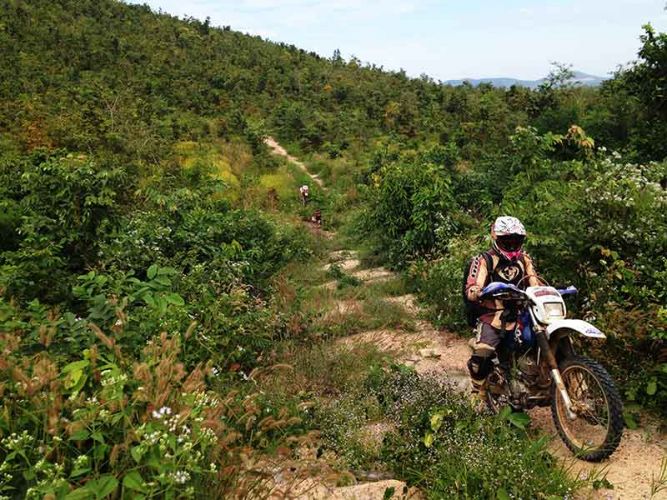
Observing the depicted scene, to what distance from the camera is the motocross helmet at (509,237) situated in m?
4.32

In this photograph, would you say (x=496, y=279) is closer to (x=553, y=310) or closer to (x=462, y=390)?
(x=553, y=310)

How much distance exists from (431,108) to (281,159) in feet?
31.1

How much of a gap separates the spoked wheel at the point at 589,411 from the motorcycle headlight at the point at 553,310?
1.16ft

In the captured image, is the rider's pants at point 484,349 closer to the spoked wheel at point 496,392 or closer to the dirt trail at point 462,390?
the spoked wheel at point 496,392

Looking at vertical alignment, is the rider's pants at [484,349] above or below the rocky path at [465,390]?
above

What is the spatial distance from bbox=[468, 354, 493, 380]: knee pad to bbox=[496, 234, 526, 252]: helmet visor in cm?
100

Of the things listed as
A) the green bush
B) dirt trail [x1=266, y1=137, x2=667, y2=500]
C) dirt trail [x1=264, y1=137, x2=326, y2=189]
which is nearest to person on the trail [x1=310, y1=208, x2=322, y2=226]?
dirt trail [x1=264, y1=137, x2=326, y2=189]

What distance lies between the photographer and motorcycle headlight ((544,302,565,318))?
3.91 meters

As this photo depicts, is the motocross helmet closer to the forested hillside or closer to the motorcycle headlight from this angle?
the motorcycle headlight

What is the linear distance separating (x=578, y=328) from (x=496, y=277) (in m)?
0.92

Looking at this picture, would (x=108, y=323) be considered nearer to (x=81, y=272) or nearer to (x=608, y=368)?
(x=81, y=272)

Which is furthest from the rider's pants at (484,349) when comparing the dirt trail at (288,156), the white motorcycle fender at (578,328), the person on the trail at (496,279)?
the dirt trail at (288,156)

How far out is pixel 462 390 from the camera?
5086 millimetres

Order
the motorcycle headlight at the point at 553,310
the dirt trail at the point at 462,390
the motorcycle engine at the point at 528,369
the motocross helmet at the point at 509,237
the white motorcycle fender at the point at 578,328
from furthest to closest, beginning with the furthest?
the motocross helmet at the point at 509,237
the motorcycle engine at the point at 528,369
the motorcycle headlight at the point at 553,310
the white motorcycle fender at the point at 578,328
the dirt trail at the point at 462,390
